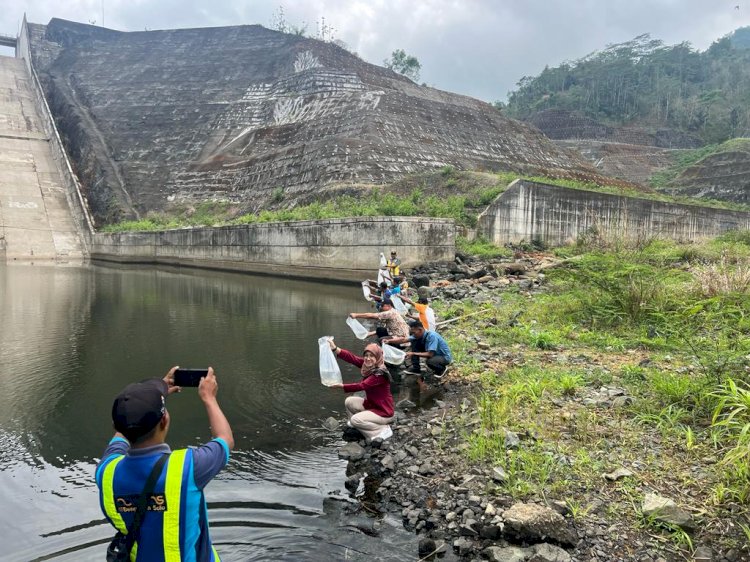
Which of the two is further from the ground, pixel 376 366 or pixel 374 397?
pixel 376 366

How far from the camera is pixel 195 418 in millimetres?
6938

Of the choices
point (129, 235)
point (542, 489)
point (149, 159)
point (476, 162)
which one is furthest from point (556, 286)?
point (149, 159)

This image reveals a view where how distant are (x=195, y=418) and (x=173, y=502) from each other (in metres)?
4.92

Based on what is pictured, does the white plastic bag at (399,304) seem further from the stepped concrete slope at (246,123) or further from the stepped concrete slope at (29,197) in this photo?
the stepped concrete slope at (29,197)

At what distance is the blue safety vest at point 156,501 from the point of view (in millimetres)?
2303

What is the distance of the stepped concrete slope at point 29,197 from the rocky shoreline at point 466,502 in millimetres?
31968

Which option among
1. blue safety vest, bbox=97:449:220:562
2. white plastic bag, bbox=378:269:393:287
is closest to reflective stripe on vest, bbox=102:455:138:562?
blue safety vest, bbox=97:449:220:562

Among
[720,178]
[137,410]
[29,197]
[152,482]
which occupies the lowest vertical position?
[152,482]

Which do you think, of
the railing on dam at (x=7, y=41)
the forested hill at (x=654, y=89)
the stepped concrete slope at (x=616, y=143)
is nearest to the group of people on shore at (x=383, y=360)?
the stepped concrete slope at (x=616, y=143)

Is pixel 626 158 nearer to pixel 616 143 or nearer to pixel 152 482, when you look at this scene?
pixel 616 143

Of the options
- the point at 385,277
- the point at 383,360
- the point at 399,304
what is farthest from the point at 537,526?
the point at 385,277

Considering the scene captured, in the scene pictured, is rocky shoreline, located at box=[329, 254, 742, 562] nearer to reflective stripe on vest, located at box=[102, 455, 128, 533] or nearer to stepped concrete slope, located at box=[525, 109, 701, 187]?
reflective stripe on vest, located at box=[102, 455, 128, 533]

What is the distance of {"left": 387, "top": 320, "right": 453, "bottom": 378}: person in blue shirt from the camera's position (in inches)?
313

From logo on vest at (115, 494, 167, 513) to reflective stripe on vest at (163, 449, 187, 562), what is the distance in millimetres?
25
